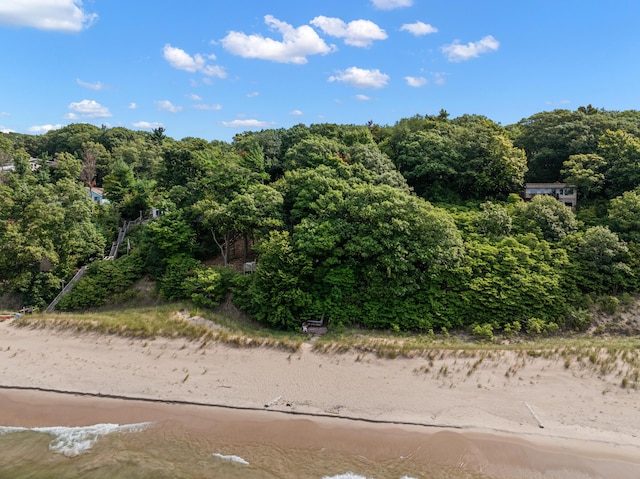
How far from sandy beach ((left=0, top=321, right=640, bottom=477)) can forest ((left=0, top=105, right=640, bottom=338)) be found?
3641 millimetres

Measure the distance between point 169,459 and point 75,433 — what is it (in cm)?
339

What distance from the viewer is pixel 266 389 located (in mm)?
13008

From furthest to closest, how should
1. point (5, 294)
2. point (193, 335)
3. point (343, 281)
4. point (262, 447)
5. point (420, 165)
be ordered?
point (420, 165) → point (5, 294) → point (343, 281) → point (193, 335) → point (262, 447)

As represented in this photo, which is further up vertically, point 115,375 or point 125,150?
point 125,150

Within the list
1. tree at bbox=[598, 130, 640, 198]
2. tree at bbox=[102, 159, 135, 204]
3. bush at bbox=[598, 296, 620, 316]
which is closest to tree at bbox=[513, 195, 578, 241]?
bush at bbox=[598, 296, 620, 316]

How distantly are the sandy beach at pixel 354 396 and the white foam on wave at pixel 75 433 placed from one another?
13.0 inches

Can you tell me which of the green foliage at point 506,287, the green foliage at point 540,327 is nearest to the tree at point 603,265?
the green foliage at point 506,287

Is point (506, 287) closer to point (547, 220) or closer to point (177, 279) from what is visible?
point (547, 220)

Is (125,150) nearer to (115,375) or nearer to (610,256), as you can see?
(115,375)

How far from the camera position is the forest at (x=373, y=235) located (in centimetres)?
1778

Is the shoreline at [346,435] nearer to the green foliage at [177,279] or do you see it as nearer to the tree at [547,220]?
the green foliage at [177,279]

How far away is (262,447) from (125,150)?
5201cm

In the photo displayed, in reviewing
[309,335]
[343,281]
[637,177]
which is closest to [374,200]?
[343,281]

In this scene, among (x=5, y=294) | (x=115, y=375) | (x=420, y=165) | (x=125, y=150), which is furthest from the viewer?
(x=125, y=150)
